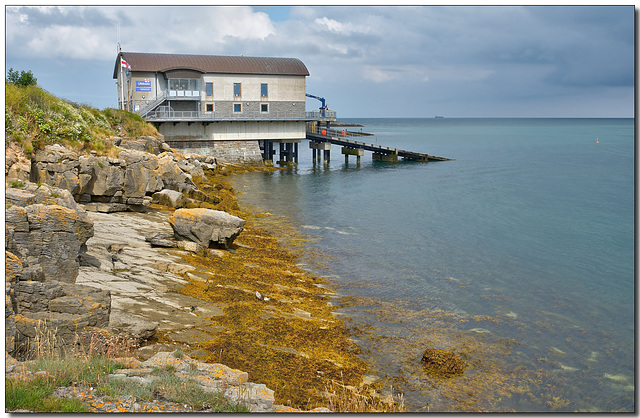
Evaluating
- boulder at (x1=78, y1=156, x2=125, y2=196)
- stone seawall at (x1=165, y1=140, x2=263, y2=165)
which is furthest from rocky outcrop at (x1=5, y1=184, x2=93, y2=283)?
stone seawall at (x1=165, y1=140, x2=263, y2=165)

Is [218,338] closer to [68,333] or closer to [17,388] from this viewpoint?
[68,333]

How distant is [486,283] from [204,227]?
37.2 ft

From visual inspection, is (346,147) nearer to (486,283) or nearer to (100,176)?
(100,176)

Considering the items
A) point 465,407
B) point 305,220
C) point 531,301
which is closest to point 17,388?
point 465,407

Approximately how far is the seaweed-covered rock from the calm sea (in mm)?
302

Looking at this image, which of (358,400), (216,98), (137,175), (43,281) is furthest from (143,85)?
(358,400)

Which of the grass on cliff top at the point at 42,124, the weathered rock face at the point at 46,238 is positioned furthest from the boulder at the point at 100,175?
the weathered rock face at the point at 46,238

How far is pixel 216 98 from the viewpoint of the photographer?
201 feet

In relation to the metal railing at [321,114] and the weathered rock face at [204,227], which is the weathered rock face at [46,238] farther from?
the metal railing at [321,114]

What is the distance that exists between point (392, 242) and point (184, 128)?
3820 centimetres

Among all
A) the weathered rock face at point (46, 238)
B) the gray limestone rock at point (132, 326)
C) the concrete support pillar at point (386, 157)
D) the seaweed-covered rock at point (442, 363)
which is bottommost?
the seaweed-covered rock at point (442, 363)

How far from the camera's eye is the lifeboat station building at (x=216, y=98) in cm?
5872

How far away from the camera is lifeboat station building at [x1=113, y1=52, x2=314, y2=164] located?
193 feet

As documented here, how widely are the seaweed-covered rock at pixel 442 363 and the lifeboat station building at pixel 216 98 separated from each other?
1893 inches
